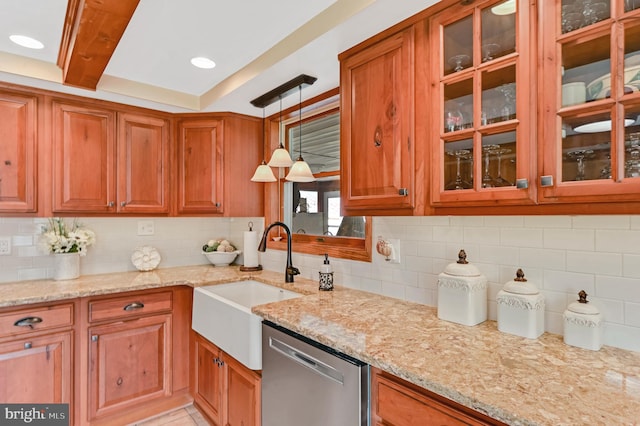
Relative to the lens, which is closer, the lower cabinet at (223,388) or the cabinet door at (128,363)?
the lower cabinet at (223,388)

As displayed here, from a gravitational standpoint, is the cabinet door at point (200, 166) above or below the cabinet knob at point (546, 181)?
above

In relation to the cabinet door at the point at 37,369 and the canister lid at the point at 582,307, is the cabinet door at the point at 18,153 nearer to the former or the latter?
the cabinet door at the point at 37,369

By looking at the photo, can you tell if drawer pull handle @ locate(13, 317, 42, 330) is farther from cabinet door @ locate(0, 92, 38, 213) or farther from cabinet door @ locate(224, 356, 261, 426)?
cabinet door @ locate(224, 356, 261, 426)

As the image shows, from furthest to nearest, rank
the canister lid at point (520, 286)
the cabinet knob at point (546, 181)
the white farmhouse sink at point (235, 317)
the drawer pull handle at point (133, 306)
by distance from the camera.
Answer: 1. the drawer pull handle at point (133, 306)
2. the white farmhouse sink at point (235, 317)
3. the canister lid at point (520, 286)
4. the cabinet knob at point (546, 181)

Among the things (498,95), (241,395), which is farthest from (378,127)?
(241,395)

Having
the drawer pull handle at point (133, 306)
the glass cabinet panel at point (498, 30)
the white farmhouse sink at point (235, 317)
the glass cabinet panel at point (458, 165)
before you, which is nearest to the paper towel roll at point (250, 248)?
the white farmhouse sink at point (235, 317)

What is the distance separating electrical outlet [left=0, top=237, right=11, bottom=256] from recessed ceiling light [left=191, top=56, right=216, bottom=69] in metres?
1.78

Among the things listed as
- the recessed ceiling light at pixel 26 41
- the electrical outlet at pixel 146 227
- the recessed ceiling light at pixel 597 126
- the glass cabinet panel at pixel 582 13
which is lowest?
the electrical outlet at pixel 146 227

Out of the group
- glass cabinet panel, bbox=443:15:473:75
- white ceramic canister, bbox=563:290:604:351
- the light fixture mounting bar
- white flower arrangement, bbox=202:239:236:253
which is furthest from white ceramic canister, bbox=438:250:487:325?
white flower arrangement, bbox=202:239:236:253

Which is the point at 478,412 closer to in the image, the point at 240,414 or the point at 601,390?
the point at 601,390

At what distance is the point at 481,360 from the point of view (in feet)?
3.48

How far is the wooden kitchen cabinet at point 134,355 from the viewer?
84.4 inches

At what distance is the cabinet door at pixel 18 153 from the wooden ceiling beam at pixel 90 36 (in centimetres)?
38

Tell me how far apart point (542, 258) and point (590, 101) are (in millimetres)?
615
